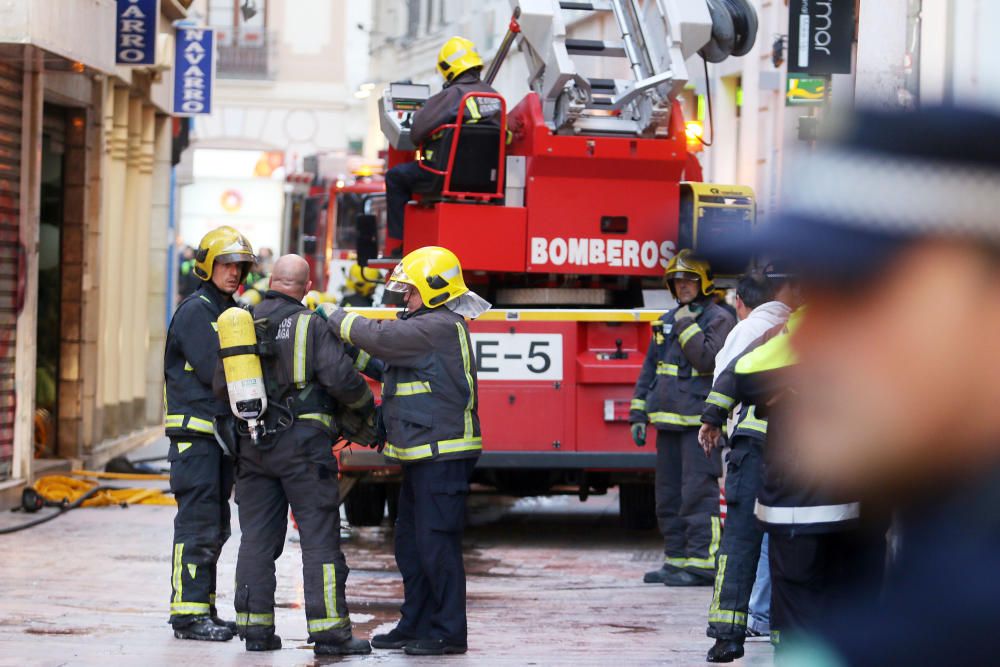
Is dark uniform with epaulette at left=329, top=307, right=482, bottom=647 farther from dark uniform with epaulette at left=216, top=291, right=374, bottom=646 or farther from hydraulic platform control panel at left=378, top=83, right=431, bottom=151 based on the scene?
hydraulic platform control panel at left=378, top=83, right=431, bottom=151

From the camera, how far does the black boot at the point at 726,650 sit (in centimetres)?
745

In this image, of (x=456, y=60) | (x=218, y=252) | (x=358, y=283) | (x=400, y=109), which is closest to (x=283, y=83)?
(x=358, y=283)

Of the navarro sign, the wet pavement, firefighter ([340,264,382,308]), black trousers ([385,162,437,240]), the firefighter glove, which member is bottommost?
the wet pavement

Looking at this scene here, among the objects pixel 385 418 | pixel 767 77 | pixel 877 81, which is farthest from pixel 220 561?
pixel 767 77

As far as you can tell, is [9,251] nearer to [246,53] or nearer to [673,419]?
[673,419]

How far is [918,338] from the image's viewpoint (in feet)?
7.23

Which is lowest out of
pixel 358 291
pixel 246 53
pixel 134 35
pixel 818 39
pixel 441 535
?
pixel 441 535

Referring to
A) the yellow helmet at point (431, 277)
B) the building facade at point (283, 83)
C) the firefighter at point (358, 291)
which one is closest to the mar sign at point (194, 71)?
the firefighter at point (358, 291)

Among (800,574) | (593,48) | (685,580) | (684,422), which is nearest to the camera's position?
(800,574)

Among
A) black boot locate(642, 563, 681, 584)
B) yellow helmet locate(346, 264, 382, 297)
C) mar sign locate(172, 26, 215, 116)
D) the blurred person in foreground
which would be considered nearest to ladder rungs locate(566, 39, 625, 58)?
yellow helmet locate(346, 264, 382, 297)

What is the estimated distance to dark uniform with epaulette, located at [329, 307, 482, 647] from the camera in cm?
765

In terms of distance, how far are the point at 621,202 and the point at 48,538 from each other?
4.44 meters

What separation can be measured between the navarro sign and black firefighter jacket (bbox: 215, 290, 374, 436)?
5.66m

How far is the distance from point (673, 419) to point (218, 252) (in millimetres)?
3214
